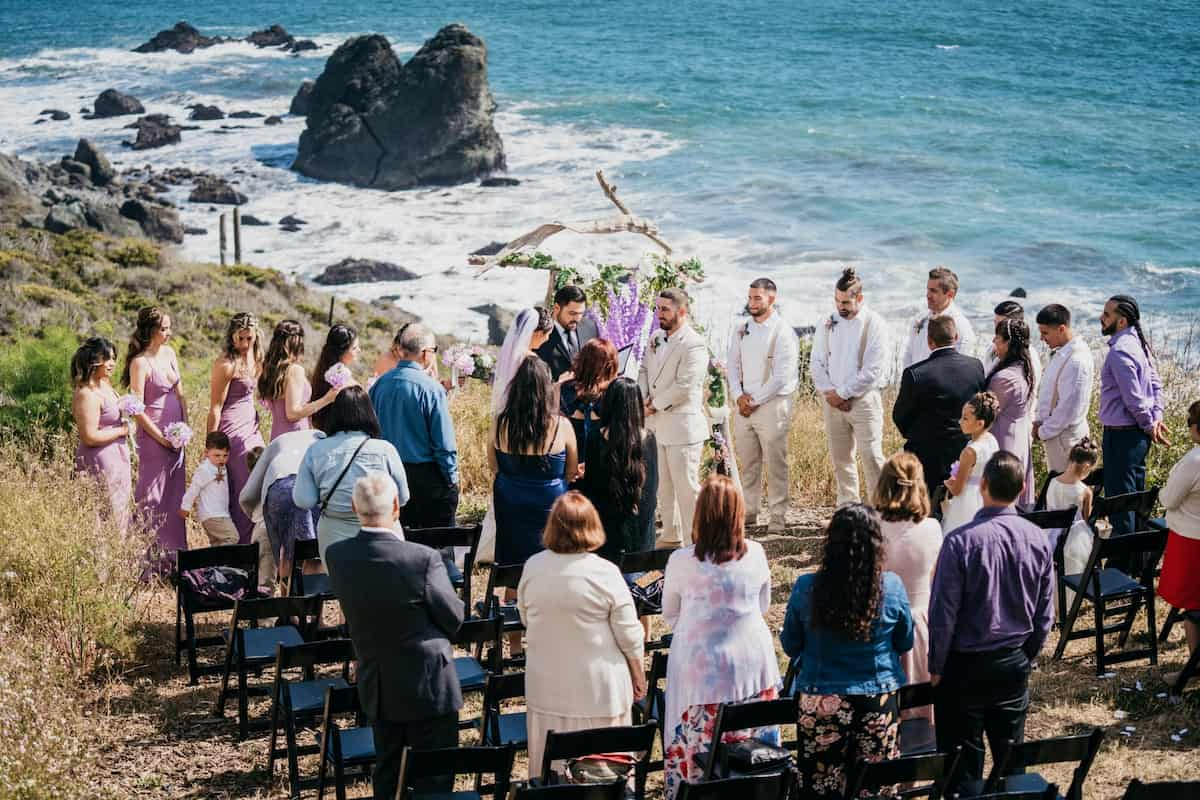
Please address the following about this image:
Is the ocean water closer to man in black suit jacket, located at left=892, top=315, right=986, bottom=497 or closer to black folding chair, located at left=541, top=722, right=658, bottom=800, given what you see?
man in black suit jacket, located at left=892, top=315, right=986, bottom=497

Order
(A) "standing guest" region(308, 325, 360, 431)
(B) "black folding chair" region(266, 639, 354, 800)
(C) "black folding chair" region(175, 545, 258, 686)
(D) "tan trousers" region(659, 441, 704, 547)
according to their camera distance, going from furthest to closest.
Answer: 1. (D) "tan trousers" region(659, 441, 704, 547)
2. (A) "standing guest" region(308, 325, 360, 431)
3. (C) "black folding chair" region(175, 545, 258, 686)
4. (B) "black folding chair" region(266, 639, 354, 800)

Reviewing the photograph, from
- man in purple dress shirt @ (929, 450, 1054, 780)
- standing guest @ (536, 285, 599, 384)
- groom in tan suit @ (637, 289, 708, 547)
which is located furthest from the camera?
groom in tan suit @ (637, 289, 708, 547)

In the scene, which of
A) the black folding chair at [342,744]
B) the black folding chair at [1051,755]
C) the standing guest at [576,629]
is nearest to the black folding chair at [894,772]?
the black folding chair at [1051,755]

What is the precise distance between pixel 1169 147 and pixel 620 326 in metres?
48.3

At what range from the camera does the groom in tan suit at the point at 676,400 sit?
9227 millimetres

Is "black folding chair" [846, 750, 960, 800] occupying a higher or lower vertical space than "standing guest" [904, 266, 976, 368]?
lower

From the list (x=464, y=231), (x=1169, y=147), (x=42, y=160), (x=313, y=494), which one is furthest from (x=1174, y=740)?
(x=42, y=160)

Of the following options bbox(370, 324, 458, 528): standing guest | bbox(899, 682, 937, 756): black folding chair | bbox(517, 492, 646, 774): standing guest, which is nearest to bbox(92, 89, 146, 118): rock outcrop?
bbox(370, 324, 458, 528): standing guest

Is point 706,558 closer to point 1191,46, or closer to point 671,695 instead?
point 671,695

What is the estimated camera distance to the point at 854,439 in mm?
10344

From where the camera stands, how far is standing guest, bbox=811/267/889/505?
9875 mm

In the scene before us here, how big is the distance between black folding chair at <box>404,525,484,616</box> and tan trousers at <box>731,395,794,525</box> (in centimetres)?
314

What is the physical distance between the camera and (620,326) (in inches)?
394

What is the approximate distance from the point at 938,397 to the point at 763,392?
73.9 inches
